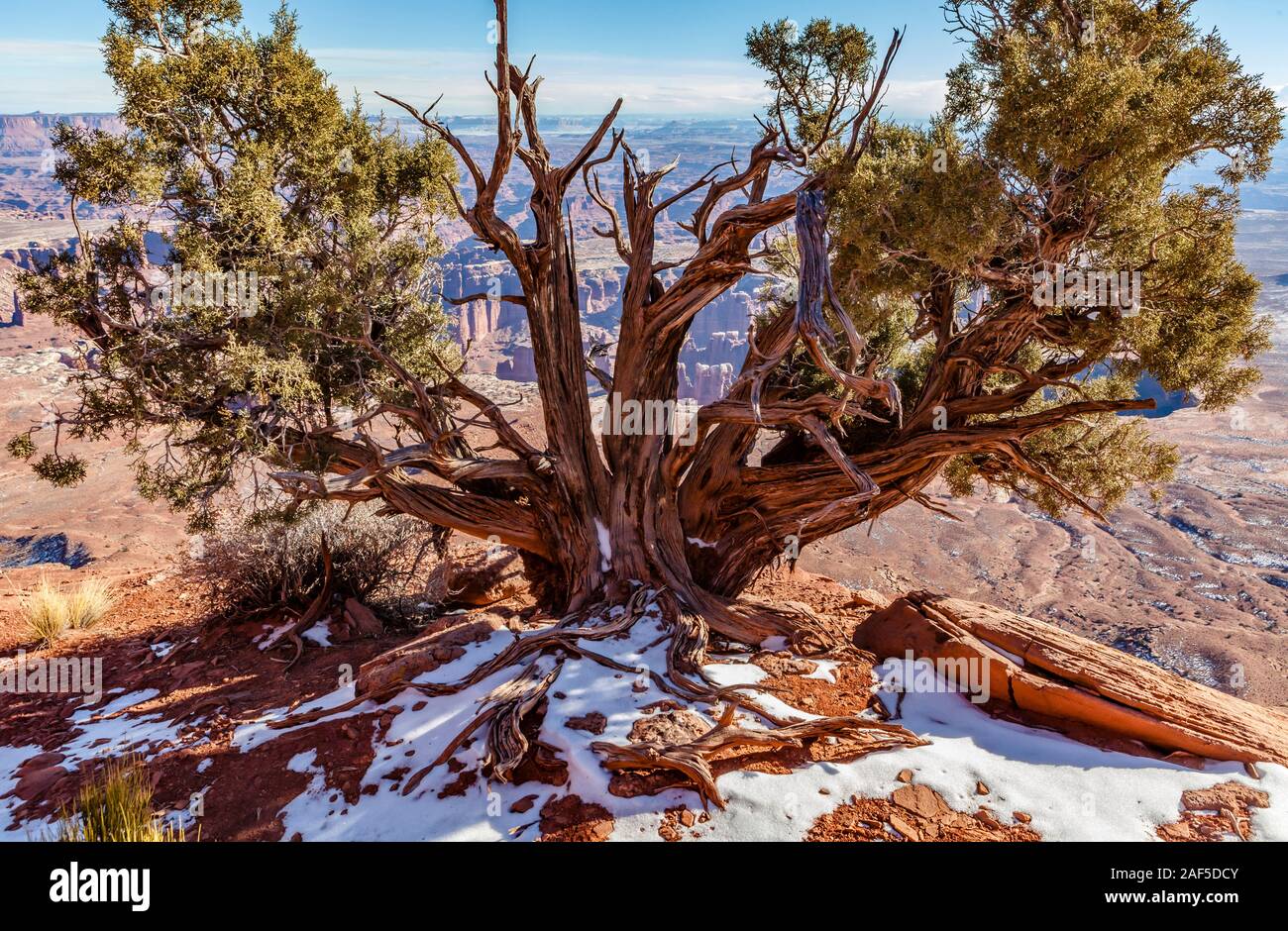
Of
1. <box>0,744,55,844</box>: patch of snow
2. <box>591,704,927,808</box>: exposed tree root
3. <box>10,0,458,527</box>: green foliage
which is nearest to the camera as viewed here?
<box>591,704,927,808</box>: exposed tree root

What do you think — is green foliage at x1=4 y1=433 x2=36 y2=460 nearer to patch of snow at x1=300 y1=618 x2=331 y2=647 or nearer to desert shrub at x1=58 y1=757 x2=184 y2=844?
patch of snow at x1=300 y1=618 x2=331 y2=647

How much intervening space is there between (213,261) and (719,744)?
6199mm

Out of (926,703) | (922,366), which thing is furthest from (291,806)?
(922,366)

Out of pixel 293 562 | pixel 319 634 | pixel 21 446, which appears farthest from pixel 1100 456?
pixel 21 446

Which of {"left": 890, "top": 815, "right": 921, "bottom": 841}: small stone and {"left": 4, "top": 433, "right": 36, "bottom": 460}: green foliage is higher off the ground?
{"left": 4, "top": 433, "right": 36, "bottom": 460}: green foliage

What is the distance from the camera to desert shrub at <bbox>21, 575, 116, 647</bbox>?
877cm

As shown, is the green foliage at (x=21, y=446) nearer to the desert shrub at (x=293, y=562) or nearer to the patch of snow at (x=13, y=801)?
the desert shrub at (x=293, y=562)

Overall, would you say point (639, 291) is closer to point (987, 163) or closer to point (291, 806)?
point (987, 163)

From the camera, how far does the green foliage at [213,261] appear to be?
21.1 ft

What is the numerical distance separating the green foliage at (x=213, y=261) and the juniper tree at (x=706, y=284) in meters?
0.04

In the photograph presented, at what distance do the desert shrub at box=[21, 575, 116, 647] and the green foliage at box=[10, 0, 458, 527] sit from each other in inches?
107

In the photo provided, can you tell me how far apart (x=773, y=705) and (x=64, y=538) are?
106 feet

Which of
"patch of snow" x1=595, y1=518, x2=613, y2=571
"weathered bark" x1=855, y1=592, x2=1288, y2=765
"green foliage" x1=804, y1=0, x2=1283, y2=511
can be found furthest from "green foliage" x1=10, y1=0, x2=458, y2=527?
"weathered bark" x1=855, y1=592, x2=1288, y2=765

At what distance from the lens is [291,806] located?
4.47m
